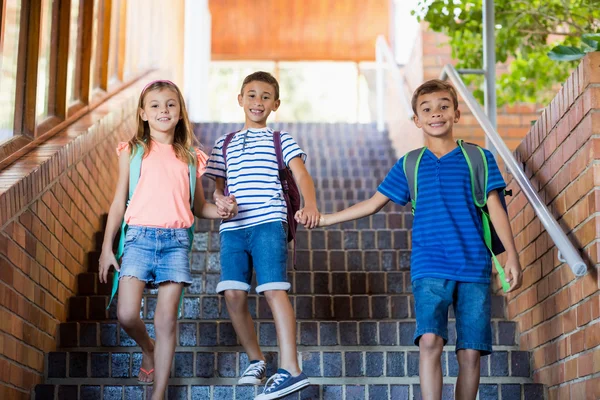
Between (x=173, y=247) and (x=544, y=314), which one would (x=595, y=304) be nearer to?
(x=544, y=314)

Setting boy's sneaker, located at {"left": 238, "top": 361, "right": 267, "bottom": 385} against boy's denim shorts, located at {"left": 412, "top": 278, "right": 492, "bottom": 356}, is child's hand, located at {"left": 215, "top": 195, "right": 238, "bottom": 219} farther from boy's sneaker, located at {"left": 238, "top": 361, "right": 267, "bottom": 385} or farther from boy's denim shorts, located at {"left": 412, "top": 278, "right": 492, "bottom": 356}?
boy's denim shorts, located at {"left": 412, "top": 278, "right": 492, "bottom": 356}

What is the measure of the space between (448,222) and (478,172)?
239 millimetres

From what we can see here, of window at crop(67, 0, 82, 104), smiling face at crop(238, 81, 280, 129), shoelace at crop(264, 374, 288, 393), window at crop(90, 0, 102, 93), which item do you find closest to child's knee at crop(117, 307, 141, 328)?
shoelace at crop(264, 374, 288, 393)

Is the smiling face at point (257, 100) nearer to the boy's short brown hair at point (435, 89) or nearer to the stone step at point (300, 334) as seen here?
the boy's short brown hair at point (435, 89)

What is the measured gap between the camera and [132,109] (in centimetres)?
677

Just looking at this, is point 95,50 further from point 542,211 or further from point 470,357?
point 470,357

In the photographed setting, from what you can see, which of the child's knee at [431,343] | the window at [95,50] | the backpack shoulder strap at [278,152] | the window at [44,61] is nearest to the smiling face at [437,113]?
the backpack shoulder strap at [278,152]

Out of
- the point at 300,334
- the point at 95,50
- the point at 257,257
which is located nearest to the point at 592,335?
the point at 257,257

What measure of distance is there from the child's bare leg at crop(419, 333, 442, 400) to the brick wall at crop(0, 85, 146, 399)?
1.52 meters

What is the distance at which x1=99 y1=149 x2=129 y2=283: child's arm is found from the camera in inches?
133

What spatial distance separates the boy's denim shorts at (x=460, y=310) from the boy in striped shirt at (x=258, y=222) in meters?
0.55

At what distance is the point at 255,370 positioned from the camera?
356cm

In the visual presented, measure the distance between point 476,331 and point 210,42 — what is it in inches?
514

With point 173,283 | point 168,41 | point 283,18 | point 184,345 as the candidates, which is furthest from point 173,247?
point 283,18
